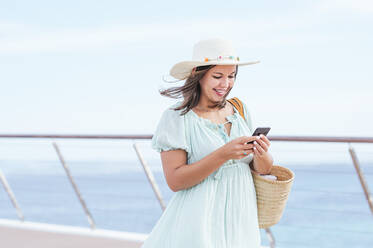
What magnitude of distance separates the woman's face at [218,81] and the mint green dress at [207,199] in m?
0.09

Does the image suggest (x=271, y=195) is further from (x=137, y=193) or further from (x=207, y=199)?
(x=137, y=193)

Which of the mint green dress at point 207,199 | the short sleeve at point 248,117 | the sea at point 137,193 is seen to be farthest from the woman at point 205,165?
the sea at point 137,193

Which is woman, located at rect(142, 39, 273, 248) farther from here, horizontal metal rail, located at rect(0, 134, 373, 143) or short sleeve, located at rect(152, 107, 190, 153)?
horizontal metal rail, located at rect(0, 134, 373, 143)

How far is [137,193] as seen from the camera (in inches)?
583

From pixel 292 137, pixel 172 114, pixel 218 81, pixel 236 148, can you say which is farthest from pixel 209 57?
pixel 292 137

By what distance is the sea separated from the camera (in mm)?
2912

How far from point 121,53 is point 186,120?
61.7 ft

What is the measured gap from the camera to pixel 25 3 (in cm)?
1712

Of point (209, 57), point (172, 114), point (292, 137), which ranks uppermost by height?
point (209, 57)

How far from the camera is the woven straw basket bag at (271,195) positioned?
70.7 inches

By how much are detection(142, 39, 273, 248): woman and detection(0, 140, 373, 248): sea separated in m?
0.24

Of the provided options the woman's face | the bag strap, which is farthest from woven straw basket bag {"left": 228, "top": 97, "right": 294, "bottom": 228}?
the woman's face

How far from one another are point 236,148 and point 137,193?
1339cm

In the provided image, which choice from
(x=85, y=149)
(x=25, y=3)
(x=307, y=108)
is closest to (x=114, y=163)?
(x=85, y=149)
